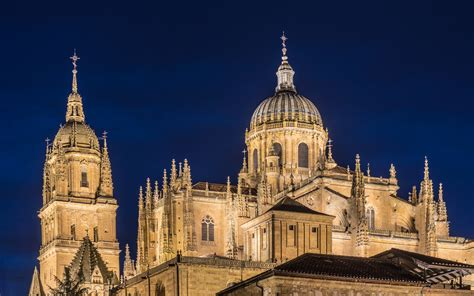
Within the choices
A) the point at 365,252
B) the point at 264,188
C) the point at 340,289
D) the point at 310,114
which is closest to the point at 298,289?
the point at 340,289

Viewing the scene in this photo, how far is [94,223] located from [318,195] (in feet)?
94.3

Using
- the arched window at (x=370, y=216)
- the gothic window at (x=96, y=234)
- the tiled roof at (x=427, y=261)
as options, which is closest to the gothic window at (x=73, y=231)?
the gothic window at (x=96, y=234)

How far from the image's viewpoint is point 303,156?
118250mm

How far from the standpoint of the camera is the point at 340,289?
216 feet

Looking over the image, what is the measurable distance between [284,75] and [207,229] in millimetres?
25896

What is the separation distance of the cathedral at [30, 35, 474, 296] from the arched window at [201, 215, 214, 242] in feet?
0.32

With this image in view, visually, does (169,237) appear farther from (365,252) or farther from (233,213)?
(365,252)

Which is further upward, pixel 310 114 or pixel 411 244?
pixel 310 114

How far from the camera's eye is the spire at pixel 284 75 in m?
124

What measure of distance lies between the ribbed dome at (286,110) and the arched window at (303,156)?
2.77m

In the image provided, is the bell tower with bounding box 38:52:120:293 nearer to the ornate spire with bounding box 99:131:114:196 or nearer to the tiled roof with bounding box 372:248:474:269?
the ornate spire with bounding box 99:131:114:196

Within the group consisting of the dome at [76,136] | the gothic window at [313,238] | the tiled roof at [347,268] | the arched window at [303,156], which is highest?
the dome at [76,136]

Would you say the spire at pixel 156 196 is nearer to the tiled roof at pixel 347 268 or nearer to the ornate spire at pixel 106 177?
the ornate spire at pixel 106 177

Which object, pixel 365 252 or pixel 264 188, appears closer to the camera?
pixel 365 252
